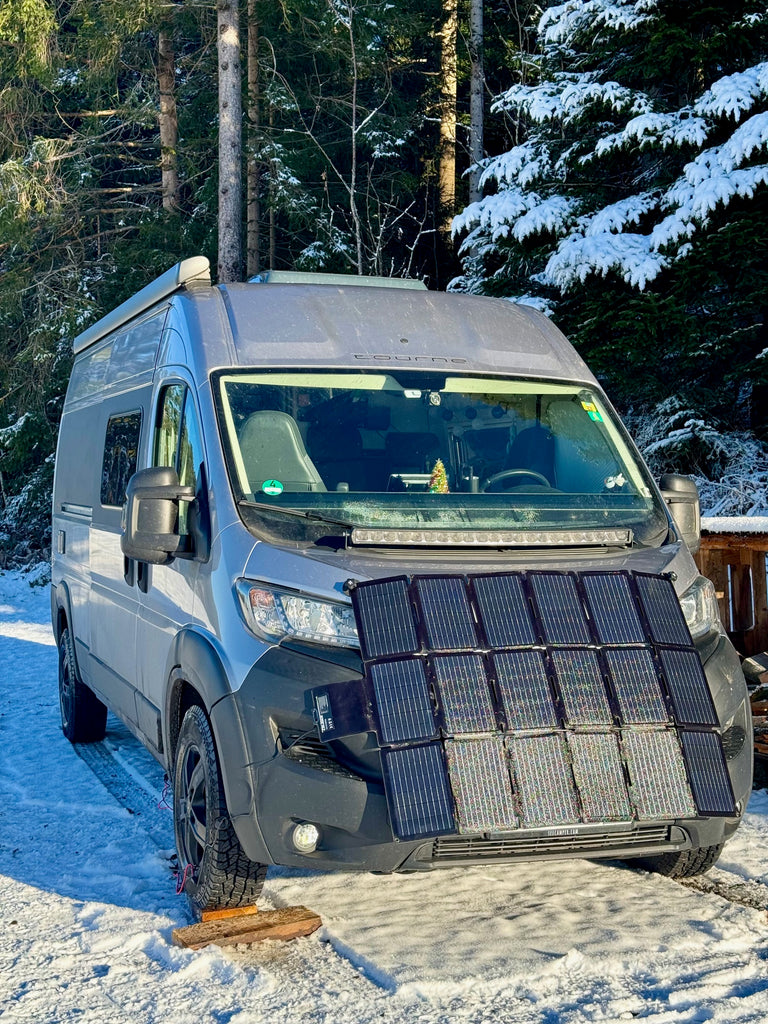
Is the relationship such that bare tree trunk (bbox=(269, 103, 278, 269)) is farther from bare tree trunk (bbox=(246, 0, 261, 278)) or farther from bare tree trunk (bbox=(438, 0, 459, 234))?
bare tree trunk (bbox=(438, 0, 459, 234))

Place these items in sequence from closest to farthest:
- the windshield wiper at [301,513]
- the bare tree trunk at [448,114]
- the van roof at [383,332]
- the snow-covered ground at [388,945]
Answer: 1. the snow-covered ground at [388,945]
2. the windshield wiper at [301,513]
3. the van roof at [383,332]
4. the bare tree trunk at [448,114]

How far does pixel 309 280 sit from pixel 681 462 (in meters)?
8.31

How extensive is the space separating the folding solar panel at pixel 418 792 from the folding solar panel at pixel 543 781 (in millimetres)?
271

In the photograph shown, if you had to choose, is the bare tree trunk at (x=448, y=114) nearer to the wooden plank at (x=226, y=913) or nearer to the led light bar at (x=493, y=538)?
the led light bar at (x=493, y=538)

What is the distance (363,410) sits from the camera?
17.9ft

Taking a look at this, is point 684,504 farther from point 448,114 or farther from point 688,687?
point 448,114

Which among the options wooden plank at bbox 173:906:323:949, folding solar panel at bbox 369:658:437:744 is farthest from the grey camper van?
wooden plank at bbox 173:906:323:949

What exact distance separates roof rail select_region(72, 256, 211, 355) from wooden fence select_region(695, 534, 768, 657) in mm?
4071

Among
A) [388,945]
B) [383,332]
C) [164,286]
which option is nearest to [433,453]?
[383,332]

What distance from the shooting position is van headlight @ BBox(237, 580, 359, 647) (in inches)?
174

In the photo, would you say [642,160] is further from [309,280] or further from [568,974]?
[568,974]

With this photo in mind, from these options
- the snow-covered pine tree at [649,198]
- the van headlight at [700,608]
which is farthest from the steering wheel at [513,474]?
the snow-covered pine tree at [649,198]

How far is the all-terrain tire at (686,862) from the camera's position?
17.0 ft

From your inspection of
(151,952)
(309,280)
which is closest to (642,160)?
(309,280)
